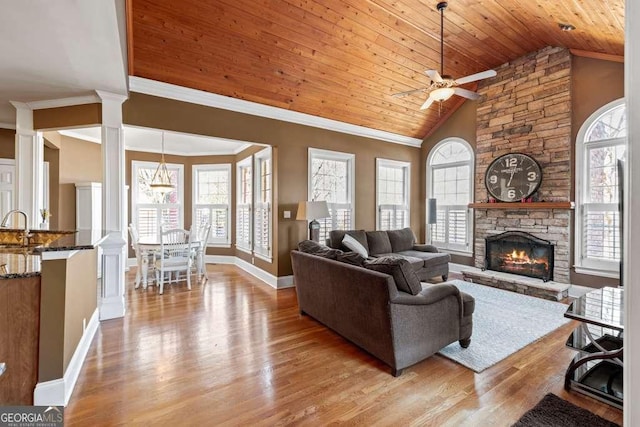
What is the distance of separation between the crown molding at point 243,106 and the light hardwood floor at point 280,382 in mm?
3011

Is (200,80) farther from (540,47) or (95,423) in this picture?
(540,47)

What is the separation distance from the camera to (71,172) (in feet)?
18.8

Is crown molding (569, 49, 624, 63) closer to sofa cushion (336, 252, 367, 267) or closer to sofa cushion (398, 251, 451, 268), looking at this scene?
sofa cushion (398, 251, 451, 268)

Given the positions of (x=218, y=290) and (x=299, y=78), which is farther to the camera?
(x=218, y=290)

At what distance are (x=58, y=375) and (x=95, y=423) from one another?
1.48 ft

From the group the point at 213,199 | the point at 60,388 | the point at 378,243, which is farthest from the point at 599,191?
the point at 213,199

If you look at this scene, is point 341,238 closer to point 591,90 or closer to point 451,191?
point 451,191

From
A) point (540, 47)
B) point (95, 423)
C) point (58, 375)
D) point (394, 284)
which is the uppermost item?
point (540, 47)

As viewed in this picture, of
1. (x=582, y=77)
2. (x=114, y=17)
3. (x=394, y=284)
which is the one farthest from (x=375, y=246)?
(x=114, y=17)

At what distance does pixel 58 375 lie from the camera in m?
2.11

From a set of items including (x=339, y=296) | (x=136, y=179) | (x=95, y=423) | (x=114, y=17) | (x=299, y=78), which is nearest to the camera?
(x=95, y=423)

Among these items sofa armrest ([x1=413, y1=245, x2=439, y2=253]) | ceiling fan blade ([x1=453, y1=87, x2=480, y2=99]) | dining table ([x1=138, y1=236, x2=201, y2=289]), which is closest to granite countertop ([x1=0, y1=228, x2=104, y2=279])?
dining table ([x1=138, y1=236, x2=201, y2=289])

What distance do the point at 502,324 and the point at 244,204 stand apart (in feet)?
17.3

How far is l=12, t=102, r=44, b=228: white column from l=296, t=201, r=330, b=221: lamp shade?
3.65m
